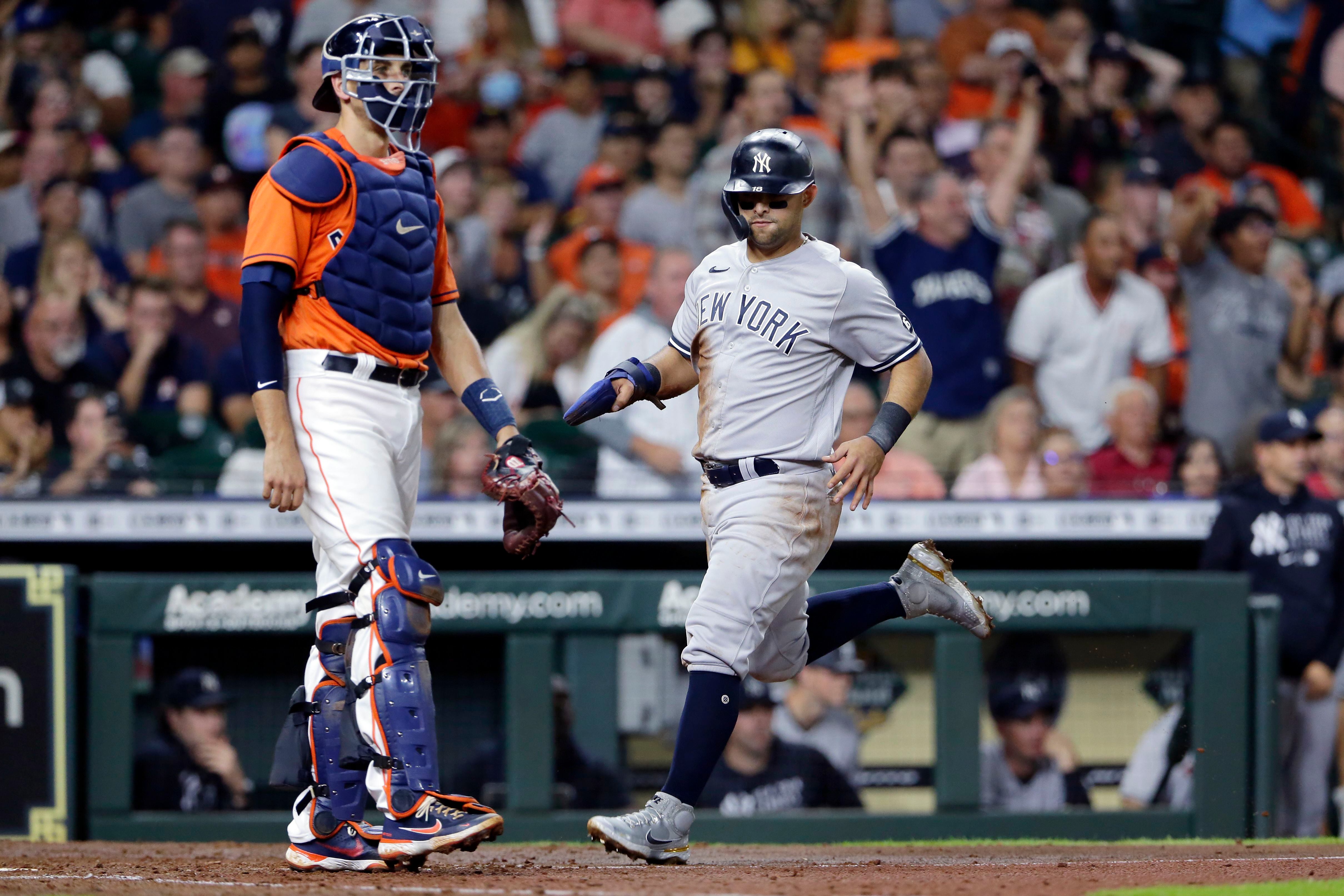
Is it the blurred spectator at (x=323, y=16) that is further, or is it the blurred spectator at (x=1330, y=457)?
the blurred spectator at (x=323, y=16)

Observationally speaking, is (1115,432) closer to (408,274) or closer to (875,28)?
(875,28)

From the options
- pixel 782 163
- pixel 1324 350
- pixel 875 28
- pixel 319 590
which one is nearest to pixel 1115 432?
pixel 1324 350

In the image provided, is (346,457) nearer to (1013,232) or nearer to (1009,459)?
(1009,459)

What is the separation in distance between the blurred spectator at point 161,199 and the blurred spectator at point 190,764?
2.66 metres

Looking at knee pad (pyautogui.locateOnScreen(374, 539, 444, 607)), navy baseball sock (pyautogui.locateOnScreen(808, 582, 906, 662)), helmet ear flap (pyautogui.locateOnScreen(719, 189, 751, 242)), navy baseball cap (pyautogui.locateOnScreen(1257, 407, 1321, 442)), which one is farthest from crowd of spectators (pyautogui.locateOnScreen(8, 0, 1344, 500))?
knee pad (pyautogui.locateOnScreen(374, 539, 444, 607))

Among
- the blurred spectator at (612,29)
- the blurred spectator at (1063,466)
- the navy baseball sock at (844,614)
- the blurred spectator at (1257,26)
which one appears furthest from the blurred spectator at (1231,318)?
the navy baseball sock at (844,614)

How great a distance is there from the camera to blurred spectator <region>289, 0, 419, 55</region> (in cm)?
868

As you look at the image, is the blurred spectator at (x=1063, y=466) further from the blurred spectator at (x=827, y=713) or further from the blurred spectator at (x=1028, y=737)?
the blurred spectator at (x=827, y=713)

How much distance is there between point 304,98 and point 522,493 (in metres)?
5.38

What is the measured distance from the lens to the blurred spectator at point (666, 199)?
8.12 metres

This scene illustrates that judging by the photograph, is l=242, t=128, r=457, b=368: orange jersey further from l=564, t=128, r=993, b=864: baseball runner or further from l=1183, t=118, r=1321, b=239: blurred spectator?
l=1183, t=118, r=1321, b=239: blurred spectator

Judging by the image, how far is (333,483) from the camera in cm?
365

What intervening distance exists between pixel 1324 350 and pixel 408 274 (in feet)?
19.5

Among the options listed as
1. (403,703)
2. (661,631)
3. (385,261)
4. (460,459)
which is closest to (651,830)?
(403,703)
